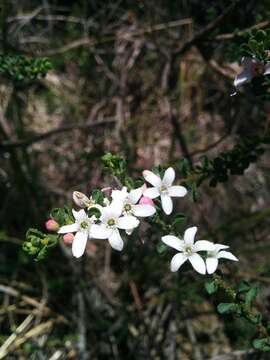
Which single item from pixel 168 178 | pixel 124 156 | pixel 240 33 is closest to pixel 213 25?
pixel 240 33

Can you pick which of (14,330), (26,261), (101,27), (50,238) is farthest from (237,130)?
(50,238)

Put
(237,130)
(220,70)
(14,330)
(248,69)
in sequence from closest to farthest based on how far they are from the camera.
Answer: (248,69)
(220,70)
(14,330)
(237,130)

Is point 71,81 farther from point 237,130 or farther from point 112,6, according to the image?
point 237,130

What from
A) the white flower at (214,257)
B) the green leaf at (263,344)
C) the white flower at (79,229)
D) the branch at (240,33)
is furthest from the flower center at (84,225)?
the branch at (240,33)

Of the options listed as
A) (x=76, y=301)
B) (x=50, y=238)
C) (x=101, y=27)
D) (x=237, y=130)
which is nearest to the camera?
(x=50, y=238)

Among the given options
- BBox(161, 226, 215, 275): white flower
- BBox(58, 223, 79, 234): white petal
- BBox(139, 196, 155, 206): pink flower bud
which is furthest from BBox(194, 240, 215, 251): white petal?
BBox(58, 223, 79, 234): white petal

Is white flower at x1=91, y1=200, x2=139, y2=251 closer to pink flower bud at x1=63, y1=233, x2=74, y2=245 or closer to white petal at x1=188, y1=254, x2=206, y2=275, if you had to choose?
pink flower bud at x1=63, y1=233, x2=74, y2=245

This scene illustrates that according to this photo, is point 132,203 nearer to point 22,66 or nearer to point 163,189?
point 163,189

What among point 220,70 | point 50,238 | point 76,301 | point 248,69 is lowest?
point 50,238

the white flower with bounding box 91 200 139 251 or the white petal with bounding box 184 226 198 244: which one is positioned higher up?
the white flower with bounding box 91 200 139 251
